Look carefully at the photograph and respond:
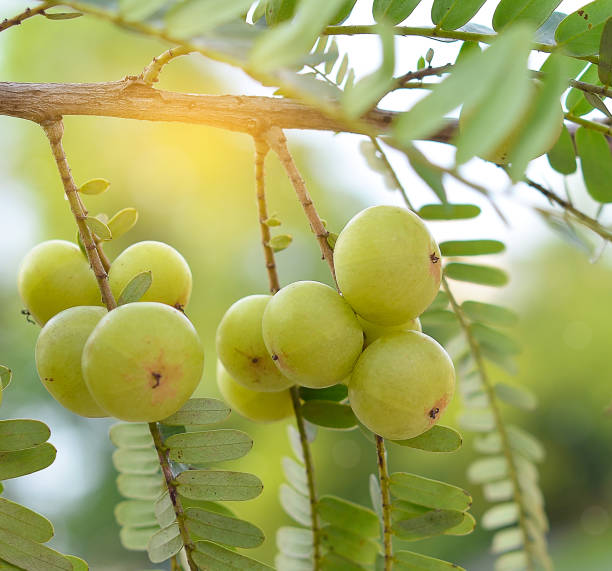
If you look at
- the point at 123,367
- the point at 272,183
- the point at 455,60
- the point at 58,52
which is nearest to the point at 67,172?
the point at 123,367

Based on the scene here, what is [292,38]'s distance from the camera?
0.41m

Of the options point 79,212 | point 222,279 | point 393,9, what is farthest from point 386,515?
point 222,279

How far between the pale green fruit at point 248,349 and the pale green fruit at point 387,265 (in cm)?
14

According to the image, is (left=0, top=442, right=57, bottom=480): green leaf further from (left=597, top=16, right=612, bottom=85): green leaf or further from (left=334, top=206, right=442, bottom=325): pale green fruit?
(left=597, top=16, right=612, bottom=85): green leaf

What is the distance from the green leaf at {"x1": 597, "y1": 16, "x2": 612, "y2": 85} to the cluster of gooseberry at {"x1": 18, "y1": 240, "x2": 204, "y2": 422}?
51 cm

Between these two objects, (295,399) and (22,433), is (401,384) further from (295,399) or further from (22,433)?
(22,433)

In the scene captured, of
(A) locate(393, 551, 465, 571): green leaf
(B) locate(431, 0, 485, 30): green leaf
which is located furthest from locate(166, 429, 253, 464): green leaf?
(B) locate(431, 0, 485, 30): green leaf

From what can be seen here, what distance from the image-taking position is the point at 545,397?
21.8 ft

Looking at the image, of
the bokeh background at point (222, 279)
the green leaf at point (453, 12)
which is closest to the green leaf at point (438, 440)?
the green leaf at point (453, 12)

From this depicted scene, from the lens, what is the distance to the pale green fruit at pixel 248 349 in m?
0.75

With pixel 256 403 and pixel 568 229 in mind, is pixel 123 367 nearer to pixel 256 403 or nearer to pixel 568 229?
pixel 256 403

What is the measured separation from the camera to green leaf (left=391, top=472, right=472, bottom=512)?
0.76 m

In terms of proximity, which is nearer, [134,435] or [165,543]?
[165,543]

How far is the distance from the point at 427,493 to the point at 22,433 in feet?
1.49
